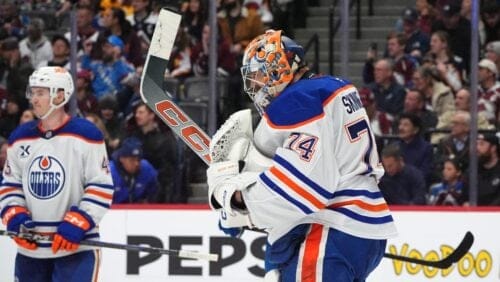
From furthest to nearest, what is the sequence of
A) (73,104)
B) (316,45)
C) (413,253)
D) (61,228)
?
(316,45) < (73,104) < (413,253) < (61,228)

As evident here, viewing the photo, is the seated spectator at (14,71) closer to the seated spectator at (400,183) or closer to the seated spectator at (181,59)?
the seated spectator at (181,59)

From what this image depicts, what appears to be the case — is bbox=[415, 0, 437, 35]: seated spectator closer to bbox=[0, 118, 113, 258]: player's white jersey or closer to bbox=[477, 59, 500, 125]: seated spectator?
bbox=[477, 59, 500, 125]: seated spectator

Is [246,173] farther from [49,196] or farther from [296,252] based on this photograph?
[49,196]

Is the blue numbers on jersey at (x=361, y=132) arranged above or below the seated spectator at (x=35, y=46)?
above

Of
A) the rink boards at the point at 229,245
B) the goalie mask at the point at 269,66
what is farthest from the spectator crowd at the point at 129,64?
the goalie mask at the point at 269,66

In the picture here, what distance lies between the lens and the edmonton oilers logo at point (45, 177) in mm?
5316

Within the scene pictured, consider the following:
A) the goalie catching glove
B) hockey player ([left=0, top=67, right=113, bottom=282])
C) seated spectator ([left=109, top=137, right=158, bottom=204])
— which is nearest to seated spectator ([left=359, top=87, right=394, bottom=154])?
seated spectator ([left=109, top=137, right=158, bottom=204])

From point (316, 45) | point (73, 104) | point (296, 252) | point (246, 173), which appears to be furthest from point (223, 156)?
point (316, 45)

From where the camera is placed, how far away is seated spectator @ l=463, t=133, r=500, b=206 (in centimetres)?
704

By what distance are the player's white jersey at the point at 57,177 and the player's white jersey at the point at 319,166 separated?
57.9 inches

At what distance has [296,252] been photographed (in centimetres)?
406

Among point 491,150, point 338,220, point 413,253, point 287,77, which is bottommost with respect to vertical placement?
point 413,253

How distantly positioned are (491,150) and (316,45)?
1554 millimetres

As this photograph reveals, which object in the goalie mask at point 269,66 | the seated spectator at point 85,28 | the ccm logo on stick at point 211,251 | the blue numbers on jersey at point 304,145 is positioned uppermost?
the goalie mask at point 269,66
